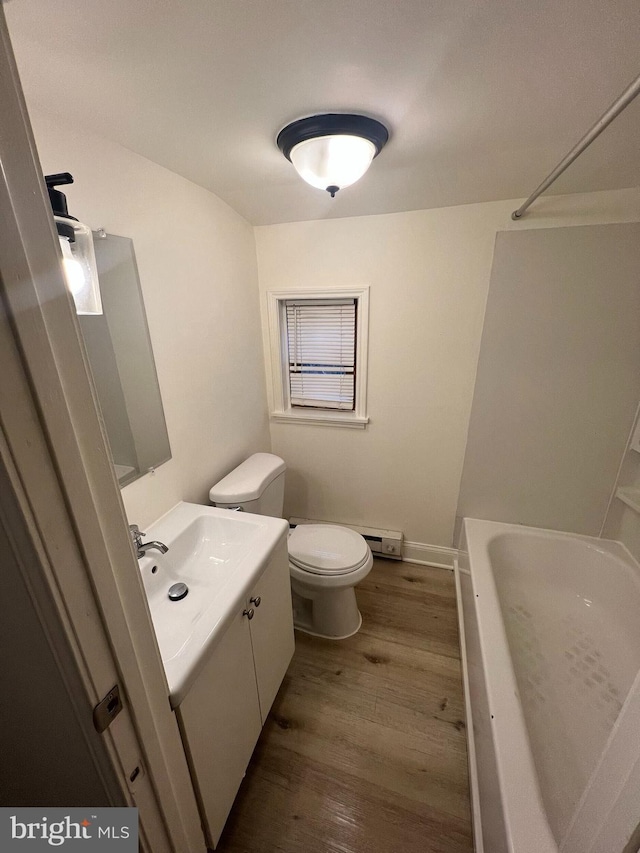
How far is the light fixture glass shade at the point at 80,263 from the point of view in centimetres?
81

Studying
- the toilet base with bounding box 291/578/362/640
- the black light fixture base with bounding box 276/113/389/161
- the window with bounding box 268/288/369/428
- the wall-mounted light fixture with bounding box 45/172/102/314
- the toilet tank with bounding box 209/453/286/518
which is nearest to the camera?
the wall-mounted light fixture with bounding box 45/172/102/314

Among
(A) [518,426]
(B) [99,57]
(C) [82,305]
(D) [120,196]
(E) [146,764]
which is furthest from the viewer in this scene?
(A) [518,426]

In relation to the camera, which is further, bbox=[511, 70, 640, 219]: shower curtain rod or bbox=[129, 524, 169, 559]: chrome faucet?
bbox=[129, 524, 169, 559]: chrome faucet

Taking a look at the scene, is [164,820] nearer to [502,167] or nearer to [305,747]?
[305,747]

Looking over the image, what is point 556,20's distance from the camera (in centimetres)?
67

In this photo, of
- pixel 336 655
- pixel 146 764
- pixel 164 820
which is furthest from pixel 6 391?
pixel 336 655

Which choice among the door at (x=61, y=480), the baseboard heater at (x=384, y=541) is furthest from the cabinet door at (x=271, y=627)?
the baseboard heater at (x=384, y=541)

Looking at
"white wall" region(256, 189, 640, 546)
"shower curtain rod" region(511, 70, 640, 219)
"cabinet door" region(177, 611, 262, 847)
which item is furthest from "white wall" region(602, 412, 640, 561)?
"cabinet door" region(177, 611, 262, 847)

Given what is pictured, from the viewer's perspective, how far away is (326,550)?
5.53ft

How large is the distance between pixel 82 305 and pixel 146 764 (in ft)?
3.48

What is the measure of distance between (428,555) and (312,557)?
943mm

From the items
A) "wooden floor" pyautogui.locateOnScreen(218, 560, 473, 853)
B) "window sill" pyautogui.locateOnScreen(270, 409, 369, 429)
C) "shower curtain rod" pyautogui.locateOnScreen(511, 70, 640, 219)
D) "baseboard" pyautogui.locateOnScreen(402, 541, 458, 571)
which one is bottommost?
"wooden floor" pyautogui.locateOnScreen(218, 560, 473, 853)

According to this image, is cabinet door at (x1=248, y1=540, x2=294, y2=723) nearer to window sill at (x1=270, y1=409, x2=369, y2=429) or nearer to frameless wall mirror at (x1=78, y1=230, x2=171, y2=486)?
frameless wall mirror at (x1=78, y1=230, x2=171, y2=486)

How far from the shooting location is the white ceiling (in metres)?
0.66
